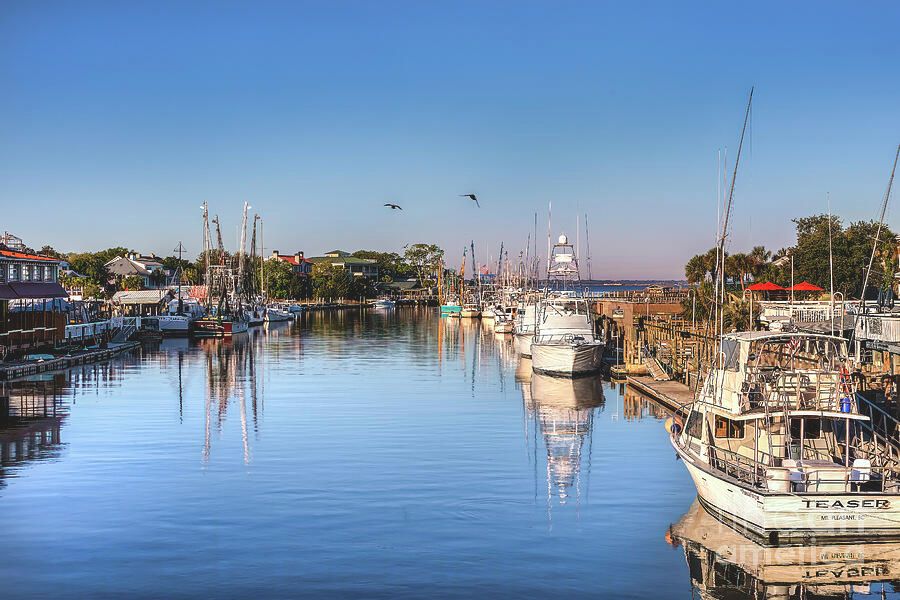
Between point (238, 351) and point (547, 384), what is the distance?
1712 inches

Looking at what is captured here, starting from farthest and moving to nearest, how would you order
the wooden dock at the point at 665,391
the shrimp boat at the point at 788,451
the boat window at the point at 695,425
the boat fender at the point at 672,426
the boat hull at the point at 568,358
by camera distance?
the boat hull at the point at 568,358
the wooden dock at the point at 665,391
the boat fender at the point at 672,426
the boat window at the point at 695,425
the shrimp boat at the point at 788,451

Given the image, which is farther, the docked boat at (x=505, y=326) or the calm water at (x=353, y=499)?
the docked boat at (x=505, y=326)

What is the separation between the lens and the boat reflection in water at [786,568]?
22.2 meters

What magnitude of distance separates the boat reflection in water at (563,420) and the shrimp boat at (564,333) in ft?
3.44

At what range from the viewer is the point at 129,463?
120ft

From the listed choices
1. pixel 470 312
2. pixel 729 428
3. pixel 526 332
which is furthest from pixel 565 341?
pixel 470 312

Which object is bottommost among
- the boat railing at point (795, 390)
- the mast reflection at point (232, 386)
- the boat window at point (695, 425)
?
the mast reflection at point (232, 386)

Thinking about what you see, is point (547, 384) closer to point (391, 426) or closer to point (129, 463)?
point (391, 426)

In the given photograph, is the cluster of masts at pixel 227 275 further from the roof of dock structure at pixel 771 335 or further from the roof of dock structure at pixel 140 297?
the roof of dock structure at pixel 771 335

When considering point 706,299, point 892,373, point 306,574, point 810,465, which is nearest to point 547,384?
point 706,299

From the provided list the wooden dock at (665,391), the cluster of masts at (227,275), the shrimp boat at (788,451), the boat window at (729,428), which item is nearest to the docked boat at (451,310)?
the cluster of masts at (227,275)

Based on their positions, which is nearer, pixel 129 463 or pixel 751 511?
pixel 751 511

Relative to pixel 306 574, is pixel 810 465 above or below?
above

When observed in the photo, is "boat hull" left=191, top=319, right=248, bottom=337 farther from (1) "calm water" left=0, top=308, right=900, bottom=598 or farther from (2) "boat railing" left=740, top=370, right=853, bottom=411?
(2) "boat railing" left=740, top=370, right=853, bottom=411
